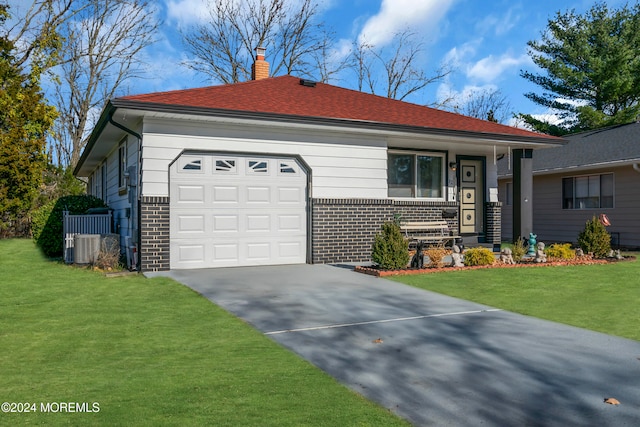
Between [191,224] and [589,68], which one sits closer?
[191,224]

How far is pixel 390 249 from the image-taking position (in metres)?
10.5

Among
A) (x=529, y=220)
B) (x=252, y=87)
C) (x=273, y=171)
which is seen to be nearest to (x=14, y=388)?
(x=273, y=171)

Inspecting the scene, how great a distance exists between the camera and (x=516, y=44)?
3434 centimetres

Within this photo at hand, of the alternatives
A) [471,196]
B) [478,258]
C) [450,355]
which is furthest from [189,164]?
[471,196]

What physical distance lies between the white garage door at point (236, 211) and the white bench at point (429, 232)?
291 cm

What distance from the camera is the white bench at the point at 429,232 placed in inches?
533

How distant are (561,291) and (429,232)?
5.88m

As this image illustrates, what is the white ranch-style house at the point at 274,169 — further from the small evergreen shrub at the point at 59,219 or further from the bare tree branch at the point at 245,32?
the bare tree branch at the point at 245,32

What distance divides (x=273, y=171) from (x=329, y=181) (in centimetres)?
138

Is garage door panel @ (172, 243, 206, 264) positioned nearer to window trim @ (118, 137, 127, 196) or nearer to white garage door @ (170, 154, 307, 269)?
white garage door @ (170, 154, 307, 269)

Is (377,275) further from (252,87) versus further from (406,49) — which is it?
(406,49)

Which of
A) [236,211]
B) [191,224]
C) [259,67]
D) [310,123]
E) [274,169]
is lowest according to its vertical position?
[191,224]

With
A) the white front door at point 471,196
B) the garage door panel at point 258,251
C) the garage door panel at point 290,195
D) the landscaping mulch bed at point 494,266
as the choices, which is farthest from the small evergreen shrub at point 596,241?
the garage door panel at point 258,251

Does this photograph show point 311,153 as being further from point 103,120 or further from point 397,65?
point 397,65
